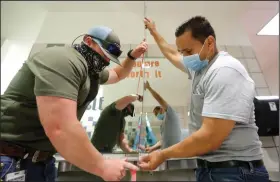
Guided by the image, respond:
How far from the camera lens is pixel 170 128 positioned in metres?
1.04

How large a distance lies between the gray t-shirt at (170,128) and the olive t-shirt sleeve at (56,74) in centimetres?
65

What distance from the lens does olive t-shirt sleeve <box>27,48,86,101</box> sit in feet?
1.43

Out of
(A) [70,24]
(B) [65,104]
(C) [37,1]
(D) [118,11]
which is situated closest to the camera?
(B) [65,104]

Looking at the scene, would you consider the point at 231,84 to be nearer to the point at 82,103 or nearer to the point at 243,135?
the point at 243,135

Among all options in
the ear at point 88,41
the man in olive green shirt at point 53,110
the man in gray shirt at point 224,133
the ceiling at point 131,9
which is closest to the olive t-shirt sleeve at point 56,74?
the man in olive green shirt at point 53,110

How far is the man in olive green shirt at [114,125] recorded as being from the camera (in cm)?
99

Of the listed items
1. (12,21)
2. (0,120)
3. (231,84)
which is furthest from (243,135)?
(12,21)

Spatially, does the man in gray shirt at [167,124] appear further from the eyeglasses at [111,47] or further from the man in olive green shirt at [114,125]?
the eyeglasses at [111,47]

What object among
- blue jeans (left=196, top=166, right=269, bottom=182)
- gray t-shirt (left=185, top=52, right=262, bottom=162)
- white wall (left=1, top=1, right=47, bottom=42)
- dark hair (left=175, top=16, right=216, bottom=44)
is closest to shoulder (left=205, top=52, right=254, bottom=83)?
gray t-shirt (left=185, top=52, right=262, bottom=162)

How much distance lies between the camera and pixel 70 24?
104 centimetres

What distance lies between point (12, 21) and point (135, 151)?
106 centimetres

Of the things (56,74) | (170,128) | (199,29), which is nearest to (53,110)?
(56,74)

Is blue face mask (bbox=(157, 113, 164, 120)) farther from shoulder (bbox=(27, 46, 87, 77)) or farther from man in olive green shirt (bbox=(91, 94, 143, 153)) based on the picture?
shoulder (bbox=(27, 46, 87, 77))

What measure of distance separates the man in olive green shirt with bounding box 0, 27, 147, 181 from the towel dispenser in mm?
1189
